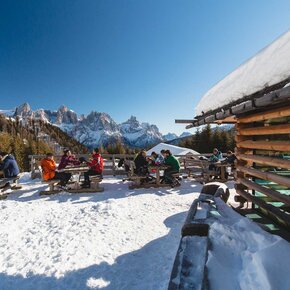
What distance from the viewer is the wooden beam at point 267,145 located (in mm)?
3946

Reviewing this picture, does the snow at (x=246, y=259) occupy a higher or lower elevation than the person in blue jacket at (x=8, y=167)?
lower

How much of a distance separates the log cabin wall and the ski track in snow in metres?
1.88

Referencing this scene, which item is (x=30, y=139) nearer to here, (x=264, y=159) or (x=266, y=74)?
(x=264, y=159)

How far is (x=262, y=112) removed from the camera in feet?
15.8

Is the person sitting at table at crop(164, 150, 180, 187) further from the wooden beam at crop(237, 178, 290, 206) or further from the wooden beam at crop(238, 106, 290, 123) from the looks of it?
the wooden beam at crop(238, 106, 290, 123)

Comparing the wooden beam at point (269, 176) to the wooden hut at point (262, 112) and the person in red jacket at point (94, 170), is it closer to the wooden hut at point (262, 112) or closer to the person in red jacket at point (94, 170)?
the wooden hut at point (262, 112)

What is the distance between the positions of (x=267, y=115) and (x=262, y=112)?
0.26 meters

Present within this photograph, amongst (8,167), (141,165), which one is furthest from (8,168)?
(141,165)

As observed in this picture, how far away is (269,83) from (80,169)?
319 inches

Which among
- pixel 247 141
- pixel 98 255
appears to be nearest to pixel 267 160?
pixel 247 141

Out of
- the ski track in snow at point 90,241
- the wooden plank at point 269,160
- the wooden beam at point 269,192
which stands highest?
the wooden plank at point 269,160

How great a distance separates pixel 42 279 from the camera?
3.92m

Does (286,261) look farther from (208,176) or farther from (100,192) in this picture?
(208,176)

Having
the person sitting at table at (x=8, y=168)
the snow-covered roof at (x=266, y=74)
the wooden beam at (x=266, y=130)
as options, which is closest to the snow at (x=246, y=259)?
the wooden beam at (x=266, y=130)
